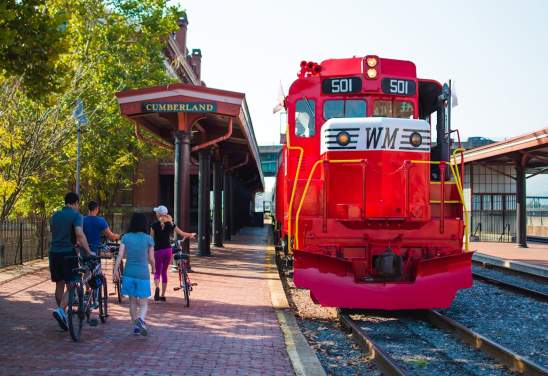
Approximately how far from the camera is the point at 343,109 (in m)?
10.8

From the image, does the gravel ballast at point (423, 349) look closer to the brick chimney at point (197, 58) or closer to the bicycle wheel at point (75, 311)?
the bicycle wheel at point (75, 311)

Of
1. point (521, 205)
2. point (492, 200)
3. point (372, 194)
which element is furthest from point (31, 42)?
point (492, 200)

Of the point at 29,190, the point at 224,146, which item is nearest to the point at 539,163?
the point at 224,146

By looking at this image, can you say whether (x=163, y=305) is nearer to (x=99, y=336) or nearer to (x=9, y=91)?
(x=99, y=336)

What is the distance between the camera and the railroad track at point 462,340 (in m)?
6.62

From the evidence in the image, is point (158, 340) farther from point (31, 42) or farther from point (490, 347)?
point (31, 42)

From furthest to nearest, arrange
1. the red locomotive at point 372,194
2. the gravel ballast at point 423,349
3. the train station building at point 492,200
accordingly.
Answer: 1. the train station building at point 492,200
2. the red locomotive at point 372,194
3. the gravel ballast at point 423,349

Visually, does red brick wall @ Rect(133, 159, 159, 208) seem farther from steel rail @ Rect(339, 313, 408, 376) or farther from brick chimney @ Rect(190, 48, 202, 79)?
steel rail @ Rect(339, 313, 408, 376)

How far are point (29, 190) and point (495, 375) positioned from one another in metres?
13.7

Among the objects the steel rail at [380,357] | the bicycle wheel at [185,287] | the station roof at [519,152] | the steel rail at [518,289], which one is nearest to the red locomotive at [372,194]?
the steel rail at [380,357]

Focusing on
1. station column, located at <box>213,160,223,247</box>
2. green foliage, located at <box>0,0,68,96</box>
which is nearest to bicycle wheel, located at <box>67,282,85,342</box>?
green foliage, located at <box>0,0,68,96</box>

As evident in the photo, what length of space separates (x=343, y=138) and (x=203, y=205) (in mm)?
11132

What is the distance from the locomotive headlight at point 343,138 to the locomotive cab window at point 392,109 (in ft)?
3.95

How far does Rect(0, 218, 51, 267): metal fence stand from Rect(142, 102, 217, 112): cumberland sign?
4600 mm
